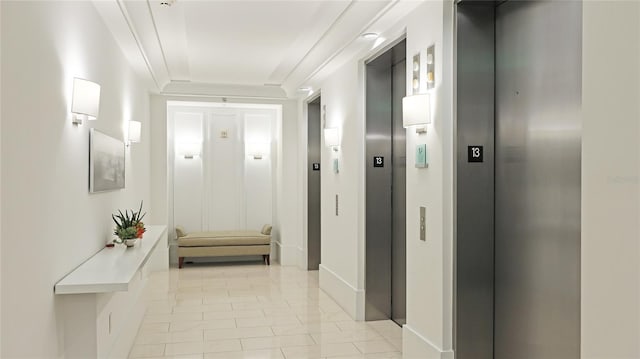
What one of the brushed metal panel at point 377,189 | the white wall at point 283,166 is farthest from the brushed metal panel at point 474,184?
the white wall at point 283,166

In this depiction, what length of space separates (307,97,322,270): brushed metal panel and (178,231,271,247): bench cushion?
88 centimetres

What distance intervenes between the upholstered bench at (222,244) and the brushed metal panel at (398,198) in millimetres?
3821

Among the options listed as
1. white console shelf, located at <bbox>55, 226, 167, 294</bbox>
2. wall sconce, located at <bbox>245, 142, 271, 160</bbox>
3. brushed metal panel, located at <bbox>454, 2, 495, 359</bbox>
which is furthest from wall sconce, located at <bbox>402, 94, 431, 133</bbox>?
wall sconce, located at <bbox>245, 142, 271, 160</bbox>

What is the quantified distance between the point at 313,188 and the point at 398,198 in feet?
10.6

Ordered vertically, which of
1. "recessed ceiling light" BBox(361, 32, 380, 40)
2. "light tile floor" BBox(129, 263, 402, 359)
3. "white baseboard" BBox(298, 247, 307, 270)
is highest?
"recessed ceiling light" BBox(361, 32, 380, 40)

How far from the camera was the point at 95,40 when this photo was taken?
410 cm

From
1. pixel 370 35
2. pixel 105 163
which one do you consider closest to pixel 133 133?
pixel 105 163

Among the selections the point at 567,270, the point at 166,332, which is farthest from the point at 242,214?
the point at 567,270

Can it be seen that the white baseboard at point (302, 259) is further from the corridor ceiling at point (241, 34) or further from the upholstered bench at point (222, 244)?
the corridor ceiling at point (241, 34)

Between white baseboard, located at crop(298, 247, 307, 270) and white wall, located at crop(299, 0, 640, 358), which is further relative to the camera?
white baseboard, located at crop(298, 247, 307, 270)

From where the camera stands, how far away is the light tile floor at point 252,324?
14.7 ft

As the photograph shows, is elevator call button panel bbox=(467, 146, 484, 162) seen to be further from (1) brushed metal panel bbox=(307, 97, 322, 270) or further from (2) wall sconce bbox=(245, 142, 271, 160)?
(2) wall sconce bbox=(245, 142, 271, 160)

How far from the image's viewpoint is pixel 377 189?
211 inches

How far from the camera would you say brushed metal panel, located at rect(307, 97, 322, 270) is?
830 centimetres
